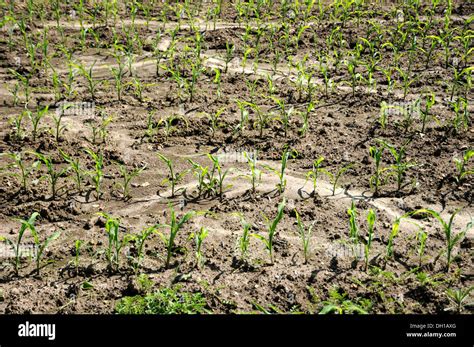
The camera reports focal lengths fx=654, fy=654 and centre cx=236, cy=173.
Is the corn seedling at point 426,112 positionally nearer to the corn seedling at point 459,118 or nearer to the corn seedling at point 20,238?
the corn seedling at point 459,118

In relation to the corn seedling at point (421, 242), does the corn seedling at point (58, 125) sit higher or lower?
Answer: higher

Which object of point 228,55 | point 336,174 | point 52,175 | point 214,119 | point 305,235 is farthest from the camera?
point 228,55

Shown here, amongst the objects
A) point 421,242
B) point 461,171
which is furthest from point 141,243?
point 461,171

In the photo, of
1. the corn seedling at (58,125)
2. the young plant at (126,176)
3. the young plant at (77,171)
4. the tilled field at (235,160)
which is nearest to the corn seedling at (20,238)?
the tilled field at (235,160)

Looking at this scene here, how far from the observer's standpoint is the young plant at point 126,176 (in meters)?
5.70

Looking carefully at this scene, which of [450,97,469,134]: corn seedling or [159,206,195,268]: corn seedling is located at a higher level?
[450,97,469,134]: corn seedling

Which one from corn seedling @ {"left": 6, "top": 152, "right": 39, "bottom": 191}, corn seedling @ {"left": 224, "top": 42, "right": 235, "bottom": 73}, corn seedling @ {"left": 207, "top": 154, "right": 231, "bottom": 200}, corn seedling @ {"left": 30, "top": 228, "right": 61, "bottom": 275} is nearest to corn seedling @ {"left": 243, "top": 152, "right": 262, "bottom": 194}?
corn seedling @ {"left": 207, "top": 154, "right": 231, "bottom": 200}

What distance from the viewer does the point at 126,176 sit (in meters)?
5.74

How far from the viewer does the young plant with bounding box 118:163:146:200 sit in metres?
5.70

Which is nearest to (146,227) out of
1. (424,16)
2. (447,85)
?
(447,85)

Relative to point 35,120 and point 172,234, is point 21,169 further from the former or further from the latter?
point 172,234

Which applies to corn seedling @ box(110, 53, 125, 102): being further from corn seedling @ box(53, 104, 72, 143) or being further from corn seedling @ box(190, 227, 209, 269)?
corn seedling @ box(190, 227, 209, 269)

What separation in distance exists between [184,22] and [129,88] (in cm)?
252

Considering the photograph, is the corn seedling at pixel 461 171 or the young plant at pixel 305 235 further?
the corn seedling at pixel 461 171
